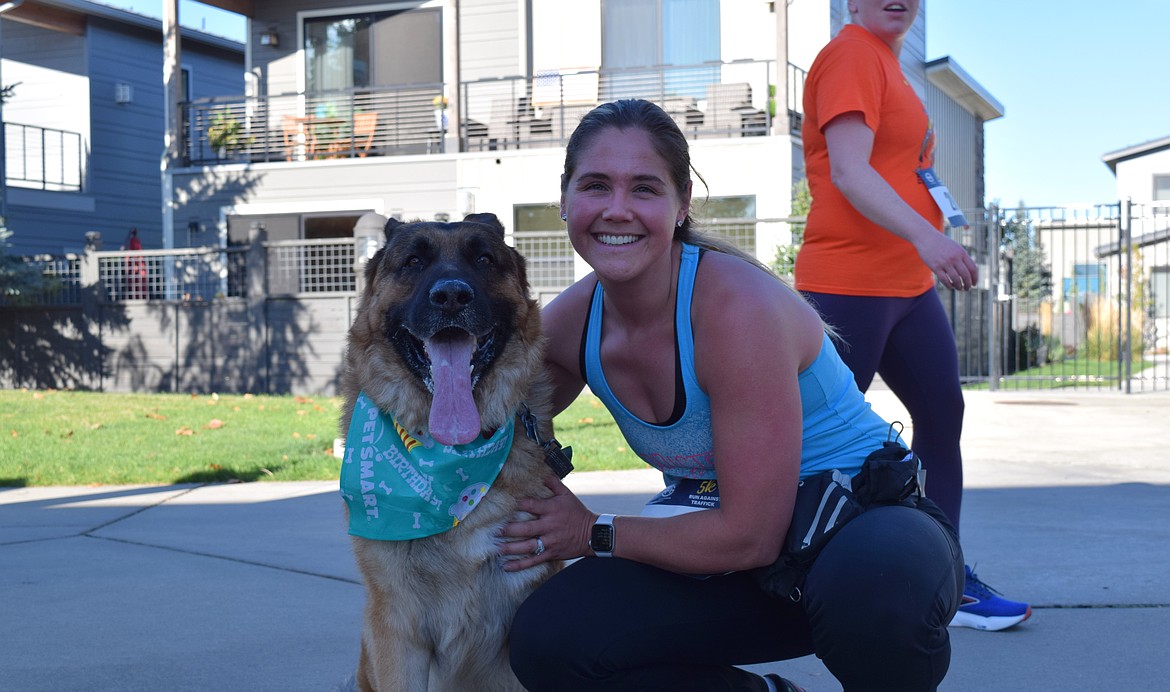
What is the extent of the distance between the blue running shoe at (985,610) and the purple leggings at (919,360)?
29cm

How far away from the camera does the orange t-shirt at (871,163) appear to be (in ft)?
12.0

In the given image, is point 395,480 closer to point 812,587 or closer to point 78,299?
point 812,587

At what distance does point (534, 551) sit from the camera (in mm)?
2977

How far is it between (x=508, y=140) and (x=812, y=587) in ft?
51.6

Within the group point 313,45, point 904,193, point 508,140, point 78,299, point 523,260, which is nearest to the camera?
point 523,260

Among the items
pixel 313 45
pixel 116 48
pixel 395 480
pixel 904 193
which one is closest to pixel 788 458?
pixel 395 480

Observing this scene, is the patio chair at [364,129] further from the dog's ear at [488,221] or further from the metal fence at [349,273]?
the dog's ear at [488,221]

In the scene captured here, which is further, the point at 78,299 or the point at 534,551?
the point at 78,299

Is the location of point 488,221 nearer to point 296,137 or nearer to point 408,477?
point 408,477

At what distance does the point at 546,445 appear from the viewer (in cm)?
317

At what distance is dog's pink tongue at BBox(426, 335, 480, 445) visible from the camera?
295 cm

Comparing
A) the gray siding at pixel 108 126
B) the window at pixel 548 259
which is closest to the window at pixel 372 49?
the window at pixel 548 259

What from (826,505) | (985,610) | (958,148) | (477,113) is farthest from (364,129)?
(826,505)

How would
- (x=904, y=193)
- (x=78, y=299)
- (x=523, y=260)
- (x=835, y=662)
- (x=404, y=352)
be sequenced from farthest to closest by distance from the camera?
(x=78, y=299), (x=904, y=193), (x=523, y=260), (x=404, y=352), (x=835, y=662)
